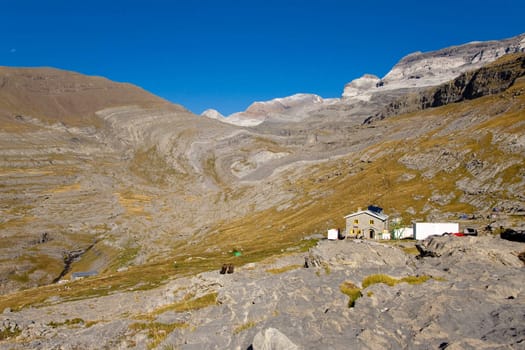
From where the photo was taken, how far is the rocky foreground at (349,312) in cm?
1508

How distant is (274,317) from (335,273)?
34.5 ft

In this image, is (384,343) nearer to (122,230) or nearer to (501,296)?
(501,296)

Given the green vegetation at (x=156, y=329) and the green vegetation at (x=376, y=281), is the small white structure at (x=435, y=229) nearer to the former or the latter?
the green vegetation at (x=376, y=281)

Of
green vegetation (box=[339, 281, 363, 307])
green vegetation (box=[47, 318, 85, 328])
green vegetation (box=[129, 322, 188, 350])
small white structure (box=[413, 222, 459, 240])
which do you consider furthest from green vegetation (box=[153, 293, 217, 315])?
small white structure (box=[413, 222, 459, 240])

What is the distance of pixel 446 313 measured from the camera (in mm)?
17234

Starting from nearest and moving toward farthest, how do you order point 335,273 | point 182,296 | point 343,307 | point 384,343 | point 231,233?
point 384,343, point 343,307, point 335,273, point 182,296, point 231,233

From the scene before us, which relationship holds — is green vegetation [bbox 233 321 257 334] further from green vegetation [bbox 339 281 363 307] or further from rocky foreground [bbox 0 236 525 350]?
green vegetation [bbox 339 281 363 307]

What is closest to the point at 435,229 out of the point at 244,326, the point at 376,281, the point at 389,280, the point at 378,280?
the point at 389,280

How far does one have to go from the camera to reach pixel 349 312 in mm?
17984

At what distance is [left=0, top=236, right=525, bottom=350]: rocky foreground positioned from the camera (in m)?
15.1

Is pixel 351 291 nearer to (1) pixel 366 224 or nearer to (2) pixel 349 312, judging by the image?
(2) pixel 349 312

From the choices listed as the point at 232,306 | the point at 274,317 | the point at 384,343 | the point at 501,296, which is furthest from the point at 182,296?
the point at 501,296

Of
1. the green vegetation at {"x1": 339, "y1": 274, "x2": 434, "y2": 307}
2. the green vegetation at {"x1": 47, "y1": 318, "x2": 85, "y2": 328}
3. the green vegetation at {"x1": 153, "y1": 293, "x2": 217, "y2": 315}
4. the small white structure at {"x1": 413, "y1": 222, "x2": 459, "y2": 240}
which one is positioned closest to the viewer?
the green vegetation at {"x1": 339, "y1": 274, "x2": 434, "y2": 307}

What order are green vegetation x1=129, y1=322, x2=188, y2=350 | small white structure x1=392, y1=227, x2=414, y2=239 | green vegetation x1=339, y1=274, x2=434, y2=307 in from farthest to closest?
small white structure x1=392, y1=227, x2=414, y2=239 < green vegetation x1=339, y1=274, x2=434, y2=307 < green vegetation x1=129, y1=322, x2=188, y2=350
